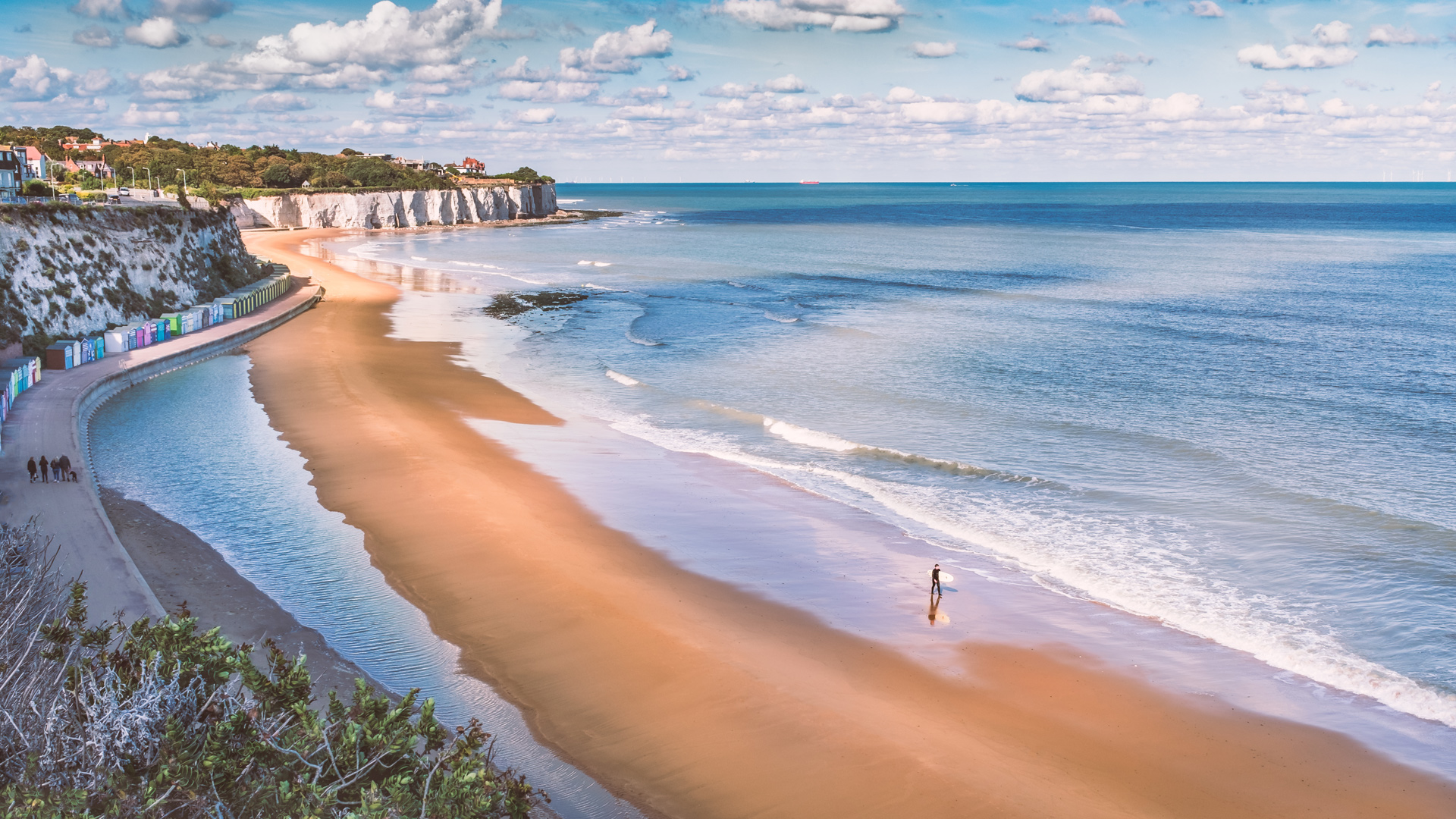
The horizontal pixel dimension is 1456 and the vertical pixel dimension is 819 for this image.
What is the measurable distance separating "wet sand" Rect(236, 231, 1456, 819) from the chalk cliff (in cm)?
2443

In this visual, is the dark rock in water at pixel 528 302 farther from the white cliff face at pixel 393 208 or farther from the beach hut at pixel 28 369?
the white cliff face at pixel 393 208

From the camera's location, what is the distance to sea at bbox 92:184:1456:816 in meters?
16.3

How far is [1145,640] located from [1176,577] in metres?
2.94

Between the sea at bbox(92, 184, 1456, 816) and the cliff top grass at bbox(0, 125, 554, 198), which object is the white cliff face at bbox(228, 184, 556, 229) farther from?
the sea at bbox(92, 184, 1456, 816)

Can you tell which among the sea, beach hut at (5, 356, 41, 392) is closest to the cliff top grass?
the sea

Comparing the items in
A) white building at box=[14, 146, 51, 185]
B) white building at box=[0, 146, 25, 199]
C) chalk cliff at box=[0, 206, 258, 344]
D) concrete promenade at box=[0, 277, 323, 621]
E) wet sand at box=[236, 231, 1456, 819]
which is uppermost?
white building at box=[14, 146, 51, 185]

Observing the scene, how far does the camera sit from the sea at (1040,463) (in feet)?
53.6

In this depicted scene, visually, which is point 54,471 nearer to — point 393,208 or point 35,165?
point 35,165

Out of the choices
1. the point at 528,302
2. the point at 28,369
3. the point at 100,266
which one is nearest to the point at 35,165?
the point at 100,266

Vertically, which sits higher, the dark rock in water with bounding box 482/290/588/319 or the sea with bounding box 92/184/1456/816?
the dark rock in water with bounding box 482/290/588/319

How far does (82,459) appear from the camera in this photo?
23.2 meters

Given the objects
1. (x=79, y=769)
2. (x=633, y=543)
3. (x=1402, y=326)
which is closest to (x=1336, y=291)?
(x=1402, y=326)

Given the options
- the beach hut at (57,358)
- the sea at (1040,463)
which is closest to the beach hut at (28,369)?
the beach hut at (57,358)

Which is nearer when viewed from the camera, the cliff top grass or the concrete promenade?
the concrete promenade
